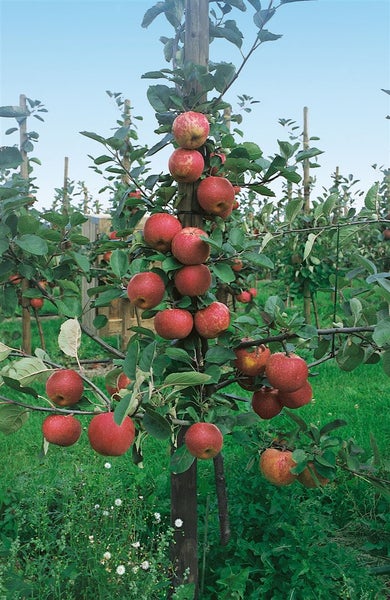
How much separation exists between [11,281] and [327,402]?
3102 mm

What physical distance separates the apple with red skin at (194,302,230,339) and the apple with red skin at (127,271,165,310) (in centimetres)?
12

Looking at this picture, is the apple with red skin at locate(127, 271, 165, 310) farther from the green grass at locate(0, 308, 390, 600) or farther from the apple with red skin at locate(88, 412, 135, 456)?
the green grass at locate(0, 308, 390, 600)

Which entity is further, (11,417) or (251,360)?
(251,360)

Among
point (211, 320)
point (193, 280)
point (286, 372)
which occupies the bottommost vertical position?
point (286, 372)

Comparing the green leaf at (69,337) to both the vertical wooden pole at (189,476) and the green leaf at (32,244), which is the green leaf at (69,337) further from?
the vertical wooden pole at (189,476)

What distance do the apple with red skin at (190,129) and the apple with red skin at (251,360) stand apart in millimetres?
594

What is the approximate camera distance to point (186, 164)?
65.7 inches

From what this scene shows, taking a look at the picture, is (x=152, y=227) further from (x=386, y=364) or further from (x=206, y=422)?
(x=386, y=364)

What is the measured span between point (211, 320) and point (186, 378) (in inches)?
13.9

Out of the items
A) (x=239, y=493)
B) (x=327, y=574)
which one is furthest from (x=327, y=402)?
(x=327, y=574)

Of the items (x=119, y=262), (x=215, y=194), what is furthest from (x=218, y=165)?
(x=119, y=262)

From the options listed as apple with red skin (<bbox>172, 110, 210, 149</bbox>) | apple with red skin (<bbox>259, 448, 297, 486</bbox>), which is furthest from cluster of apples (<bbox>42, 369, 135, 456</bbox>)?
apple with red skin (<bbox>172, 110, 210, 149</bbox>)

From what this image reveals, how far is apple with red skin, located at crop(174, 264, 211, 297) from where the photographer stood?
1.65 meters

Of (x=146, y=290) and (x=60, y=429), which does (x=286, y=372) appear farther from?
(x=60, y=429)
